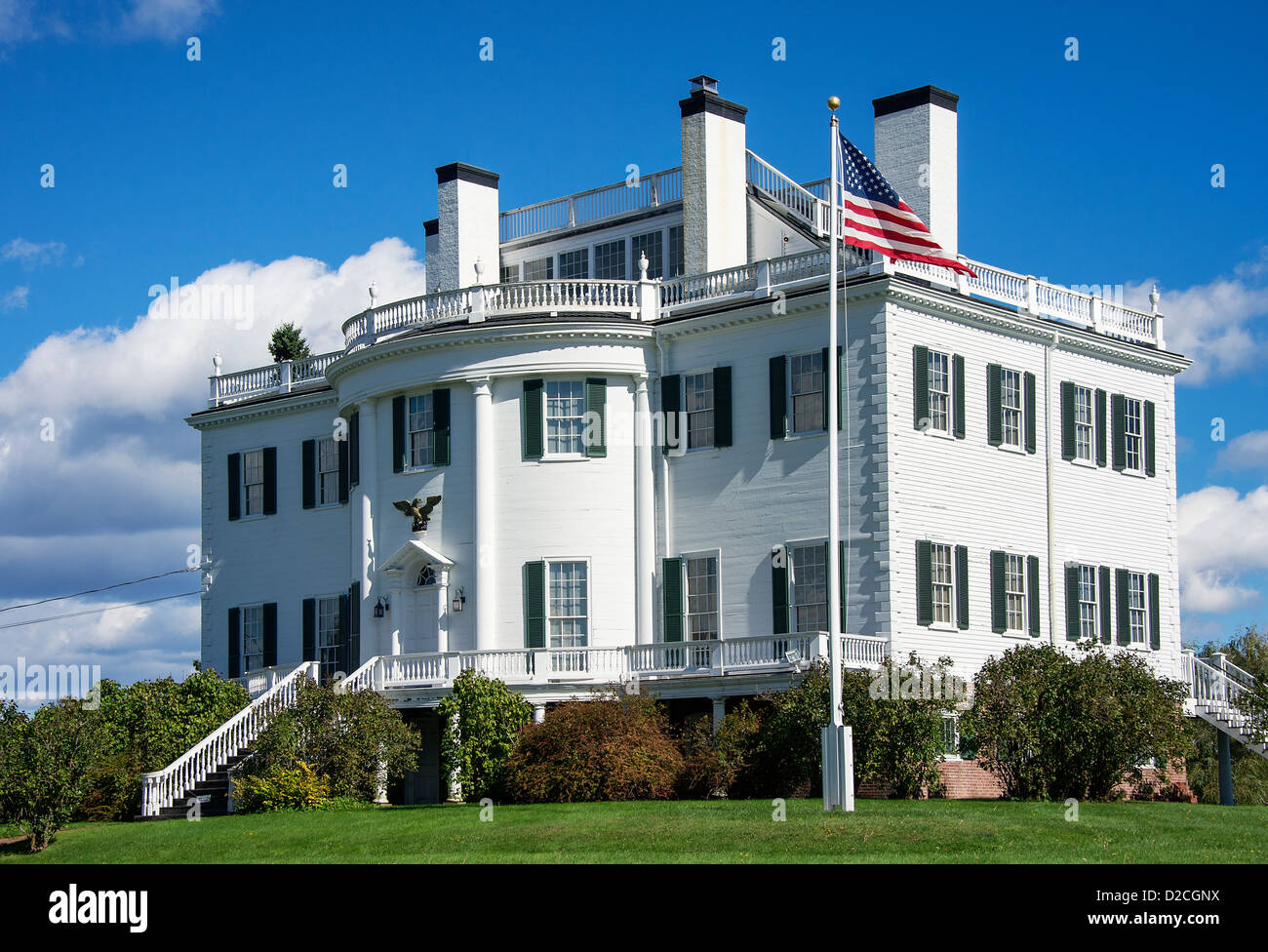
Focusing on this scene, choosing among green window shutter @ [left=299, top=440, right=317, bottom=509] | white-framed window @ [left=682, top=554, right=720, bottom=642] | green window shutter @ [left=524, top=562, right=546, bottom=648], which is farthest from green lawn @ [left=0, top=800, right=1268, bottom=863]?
green window shutter @ [left=299, top=440, right=317, bottom=509]

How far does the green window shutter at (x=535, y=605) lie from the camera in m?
41.0

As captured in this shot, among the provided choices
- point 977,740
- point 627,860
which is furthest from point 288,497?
point 627,860

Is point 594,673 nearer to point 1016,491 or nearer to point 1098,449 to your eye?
point 1016,491

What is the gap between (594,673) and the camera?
39156 millimetres

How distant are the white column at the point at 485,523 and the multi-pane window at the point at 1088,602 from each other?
13356 mm

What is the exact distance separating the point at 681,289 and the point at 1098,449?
34.5 ft

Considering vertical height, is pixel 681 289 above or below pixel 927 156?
below

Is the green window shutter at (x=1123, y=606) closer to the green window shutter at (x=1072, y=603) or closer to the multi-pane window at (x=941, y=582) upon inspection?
the green window shutter at (x=1072, y=603)

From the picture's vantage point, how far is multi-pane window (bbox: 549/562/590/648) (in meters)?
41.1

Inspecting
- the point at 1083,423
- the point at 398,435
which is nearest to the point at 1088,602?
the point at 1083,423

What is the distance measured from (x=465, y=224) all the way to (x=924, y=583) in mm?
18569

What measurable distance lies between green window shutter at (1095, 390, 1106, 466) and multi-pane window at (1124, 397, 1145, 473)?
90 cm

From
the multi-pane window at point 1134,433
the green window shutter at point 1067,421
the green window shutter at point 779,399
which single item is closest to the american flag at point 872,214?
the green window shutter at point 779,399
